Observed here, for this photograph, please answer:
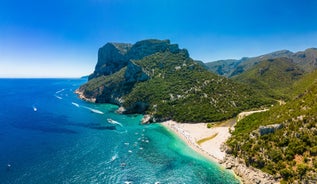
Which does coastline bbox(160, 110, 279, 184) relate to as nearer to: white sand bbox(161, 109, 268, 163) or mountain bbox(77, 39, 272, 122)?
white sand bbox(161, 109, 268, 163)

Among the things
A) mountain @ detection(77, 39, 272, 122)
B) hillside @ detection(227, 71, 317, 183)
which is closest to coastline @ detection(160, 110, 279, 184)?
hillside @ detection(227, 71, 317, 183)

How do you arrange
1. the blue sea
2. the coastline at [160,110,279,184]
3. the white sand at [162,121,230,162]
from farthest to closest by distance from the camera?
the white sand at [162,121,230,162] → the coastline at [160,110,279,184] → the blue sea

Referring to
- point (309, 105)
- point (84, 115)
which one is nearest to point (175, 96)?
point (84, 115)

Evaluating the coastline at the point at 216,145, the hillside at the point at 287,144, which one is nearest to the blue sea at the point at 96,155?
the coastline at the point at 216,145

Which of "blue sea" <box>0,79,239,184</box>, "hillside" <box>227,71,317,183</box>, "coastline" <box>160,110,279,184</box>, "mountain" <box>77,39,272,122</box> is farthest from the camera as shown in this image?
"mountain" <box>77,39,272,122</box>

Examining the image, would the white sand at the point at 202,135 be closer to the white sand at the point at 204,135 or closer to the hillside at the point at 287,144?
the white sand at the point at 204,135

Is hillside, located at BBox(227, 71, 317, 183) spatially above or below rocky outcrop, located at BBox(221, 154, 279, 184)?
above

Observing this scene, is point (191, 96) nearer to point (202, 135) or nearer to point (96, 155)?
point (202, 135)
